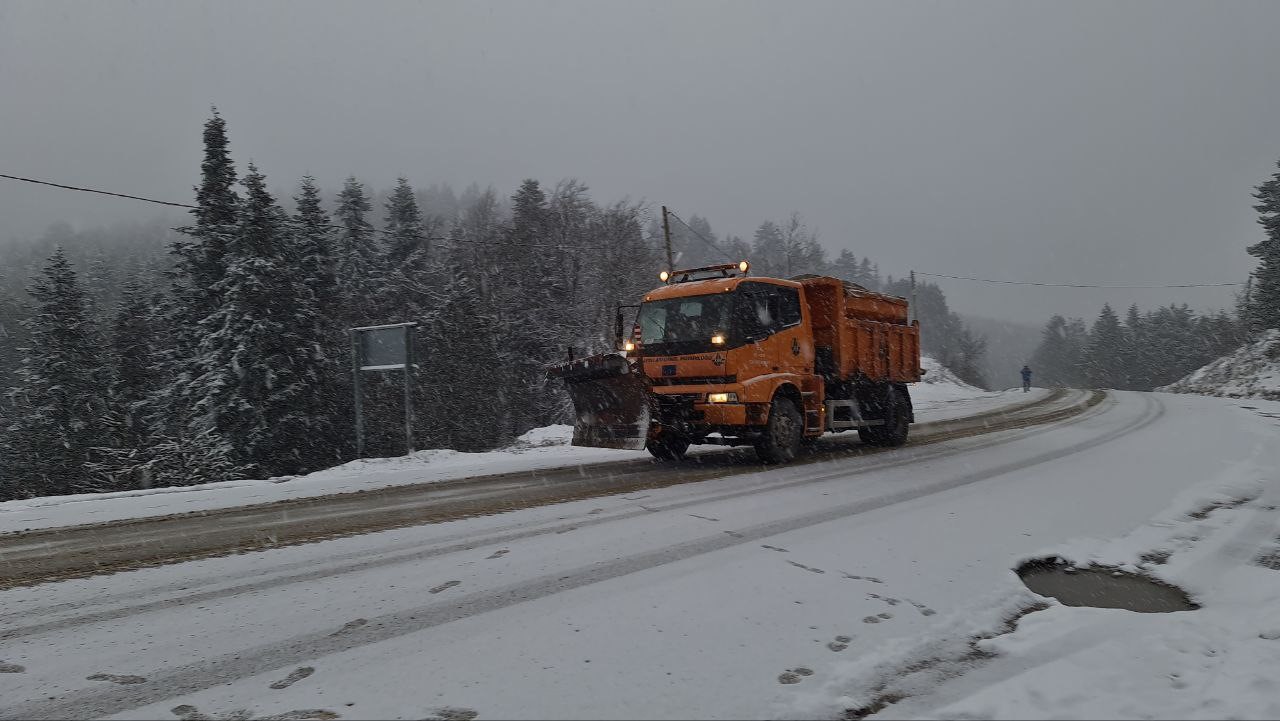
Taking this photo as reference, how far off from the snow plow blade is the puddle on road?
19.0 ft

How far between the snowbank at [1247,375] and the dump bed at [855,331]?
3241 centimetres

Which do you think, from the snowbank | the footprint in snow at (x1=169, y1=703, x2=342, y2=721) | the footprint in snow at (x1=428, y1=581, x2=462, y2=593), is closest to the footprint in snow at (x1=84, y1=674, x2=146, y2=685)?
the footprint in snow at (x1=169, y1=703, x2=342, y2=721)

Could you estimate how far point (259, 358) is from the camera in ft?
93.7

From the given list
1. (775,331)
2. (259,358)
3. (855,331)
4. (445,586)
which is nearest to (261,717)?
(445,586)

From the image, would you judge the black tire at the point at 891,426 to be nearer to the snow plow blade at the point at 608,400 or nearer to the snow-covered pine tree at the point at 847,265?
the snow plow blade at the point at 608,400

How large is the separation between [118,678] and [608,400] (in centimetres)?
765

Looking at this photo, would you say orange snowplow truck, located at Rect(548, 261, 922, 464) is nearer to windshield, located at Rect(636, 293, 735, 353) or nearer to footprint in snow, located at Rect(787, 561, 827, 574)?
windshield, located at Rect(636, 293, 735, 353)

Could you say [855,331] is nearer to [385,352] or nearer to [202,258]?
[385,352]

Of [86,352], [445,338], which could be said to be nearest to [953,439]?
[445,338]

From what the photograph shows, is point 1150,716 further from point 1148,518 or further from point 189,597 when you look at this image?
point 189,597

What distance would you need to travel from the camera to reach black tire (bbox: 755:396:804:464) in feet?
33.6

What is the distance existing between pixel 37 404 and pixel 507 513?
44.9m

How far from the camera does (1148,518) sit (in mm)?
6191

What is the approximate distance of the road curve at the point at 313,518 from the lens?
5152 millimetres
